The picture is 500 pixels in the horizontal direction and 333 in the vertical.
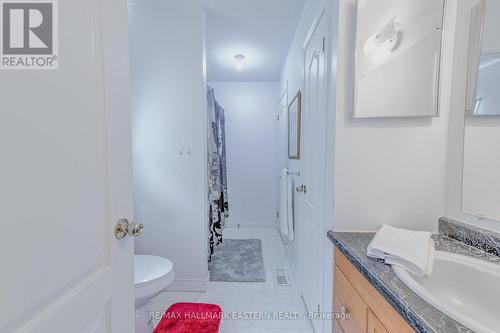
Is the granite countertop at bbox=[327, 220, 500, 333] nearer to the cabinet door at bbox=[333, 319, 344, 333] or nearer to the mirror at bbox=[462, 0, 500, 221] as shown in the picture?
the mirror at bbox=[462, 0, 500, 221]

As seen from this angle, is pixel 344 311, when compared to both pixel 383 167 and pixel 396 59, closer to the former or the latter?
pixel 383 167

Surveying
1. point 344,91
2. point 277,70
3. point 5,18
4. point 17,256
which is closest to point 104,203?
point 17,256

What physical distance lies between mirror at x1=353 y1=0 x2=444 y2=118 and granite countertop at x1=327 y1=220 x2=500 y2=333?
542 millimetres

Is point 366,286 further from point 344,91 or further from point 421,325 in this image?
point 344,91

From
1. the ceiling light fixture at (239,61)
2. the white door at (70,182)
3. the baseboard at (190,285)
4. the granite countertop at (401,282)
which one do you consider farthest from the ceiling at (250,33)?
the baseboard at (190,285)

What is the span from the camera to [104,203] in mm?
750

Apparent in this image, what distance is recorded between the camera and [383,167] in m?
1.15

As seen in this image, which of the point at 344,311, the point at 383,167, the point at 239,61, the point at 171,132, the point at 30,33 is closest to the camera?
the point at 30,33

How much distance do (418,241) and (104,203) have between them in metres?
1.06

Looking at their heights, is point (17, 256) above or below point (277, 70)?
below

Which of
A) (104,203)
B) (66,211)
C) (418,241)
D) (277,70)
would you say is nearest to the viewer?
(66,211)

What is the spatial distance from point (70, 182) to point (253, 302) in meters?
1.75

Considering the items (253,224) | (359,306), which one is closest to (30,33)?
(359,306)

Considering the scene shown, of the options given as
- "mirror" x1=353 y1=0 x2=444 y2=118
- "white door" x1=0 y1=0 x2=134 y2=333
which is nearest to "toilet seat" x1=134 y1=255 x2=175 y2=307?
"white door" x1=0 y1=0 x2=134 y2=333
